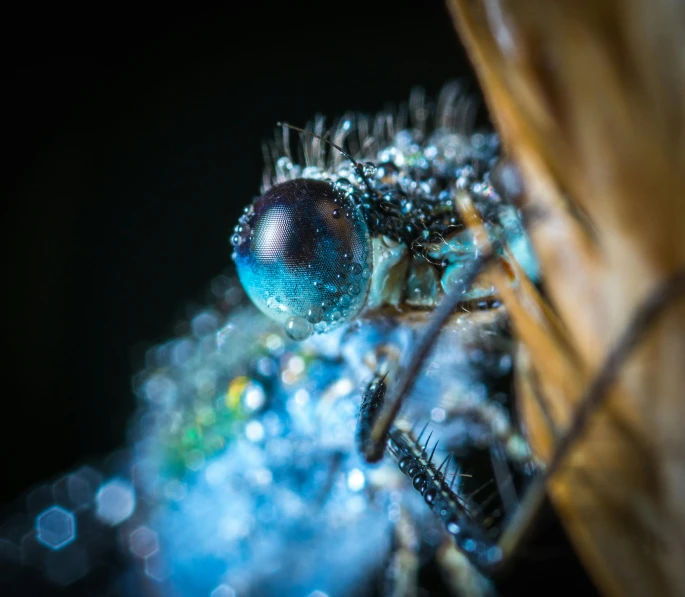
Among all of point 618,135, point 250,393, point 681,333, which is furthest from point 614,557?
point 250,393

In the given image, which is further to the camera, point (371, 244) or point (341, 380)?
point (341, 380)

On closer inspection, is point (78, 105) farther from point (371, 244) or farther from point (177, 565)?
point (371, 244)

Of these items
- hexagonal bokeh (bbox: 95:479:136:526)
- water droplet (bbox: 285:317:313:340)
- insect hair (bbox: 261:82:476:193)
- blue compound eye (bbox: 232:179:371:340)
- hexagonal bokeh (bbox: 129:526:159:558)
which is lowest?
hexagonal bokeh (bbox: 129:526:159:558)

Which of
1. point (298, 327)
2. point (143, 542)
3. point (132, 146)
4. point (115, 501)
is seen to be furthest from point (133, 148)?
point (298, 327)

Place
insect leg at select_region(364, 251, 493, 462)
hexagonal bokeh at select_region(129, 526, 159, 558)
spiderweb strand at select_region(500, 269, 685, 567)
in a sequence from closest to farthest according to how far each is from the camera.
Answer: spiderweb strand at select_region(500, 269, 685, 567) → insect leg at select_region(364, 251, 493, 462) → hexagonal bokeh at select_region(129, 526, 159, 558)

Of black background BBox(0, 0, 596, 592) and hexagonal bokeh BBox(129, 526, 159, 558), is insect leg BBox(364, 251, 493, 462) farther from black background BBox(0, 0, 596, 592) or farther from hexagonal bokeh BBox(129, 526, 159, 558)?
black background BBox(0, 0, 596, 592)

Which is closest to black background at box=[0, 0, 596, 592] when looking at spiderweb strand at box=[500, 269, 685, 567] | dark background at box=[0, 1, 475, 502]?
dark background at box=[0, 1, 475, 502]

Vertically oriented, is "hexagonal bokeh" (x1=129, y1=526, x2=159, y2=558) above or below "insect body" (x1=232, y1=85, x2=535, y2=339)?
below

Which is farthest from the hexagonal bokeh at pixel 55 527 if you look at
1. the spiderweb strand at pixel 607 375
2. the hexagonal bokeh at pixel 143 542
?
the spiderweb strand at pixel 607 375

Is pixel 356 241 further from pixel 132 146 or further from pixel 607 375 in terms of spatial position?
pixel 132 146
